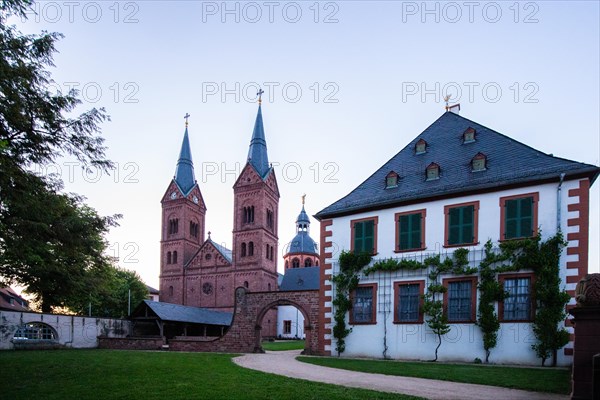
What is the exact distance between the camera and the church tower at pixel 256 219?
5531cm

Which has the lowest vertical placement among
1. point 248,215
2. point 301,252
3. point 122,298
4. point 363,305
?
point 122,298

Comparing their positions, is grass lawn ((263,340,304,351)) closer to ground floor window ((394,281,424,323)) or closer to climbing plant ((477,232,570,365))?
ground floor window ((394,281,424,323))

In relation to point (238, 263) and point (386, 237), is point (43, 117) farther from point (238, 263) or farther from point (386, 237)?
point (238, 263)

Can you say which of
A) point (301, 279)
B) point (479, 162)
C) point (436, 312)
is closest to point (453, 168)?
→ point (479, 162)

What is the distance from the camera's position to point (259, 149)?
2367 inches

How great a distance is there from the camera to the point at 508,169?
707 inches

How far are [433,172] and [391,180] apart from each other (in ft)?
6.61

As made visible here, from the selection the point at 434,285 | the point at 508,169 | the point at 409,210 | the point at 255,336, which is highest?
the point at 508,169

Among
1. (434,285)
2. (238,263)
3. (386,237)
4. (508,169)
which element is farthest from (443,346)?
(238,263)

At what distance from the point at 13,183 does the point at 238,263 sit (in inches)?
1858

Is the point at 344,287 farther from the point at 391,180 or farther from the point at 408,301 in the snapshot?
the point at 391,180

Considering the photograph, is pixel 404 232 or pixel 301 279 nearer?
pixel 404 232

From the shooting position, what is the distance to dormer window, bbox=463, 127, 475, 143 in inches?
816

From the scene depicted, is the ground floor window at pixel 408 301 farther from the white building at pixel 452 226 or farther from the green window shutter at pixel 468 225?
the green window shutter at pixel 468 225
